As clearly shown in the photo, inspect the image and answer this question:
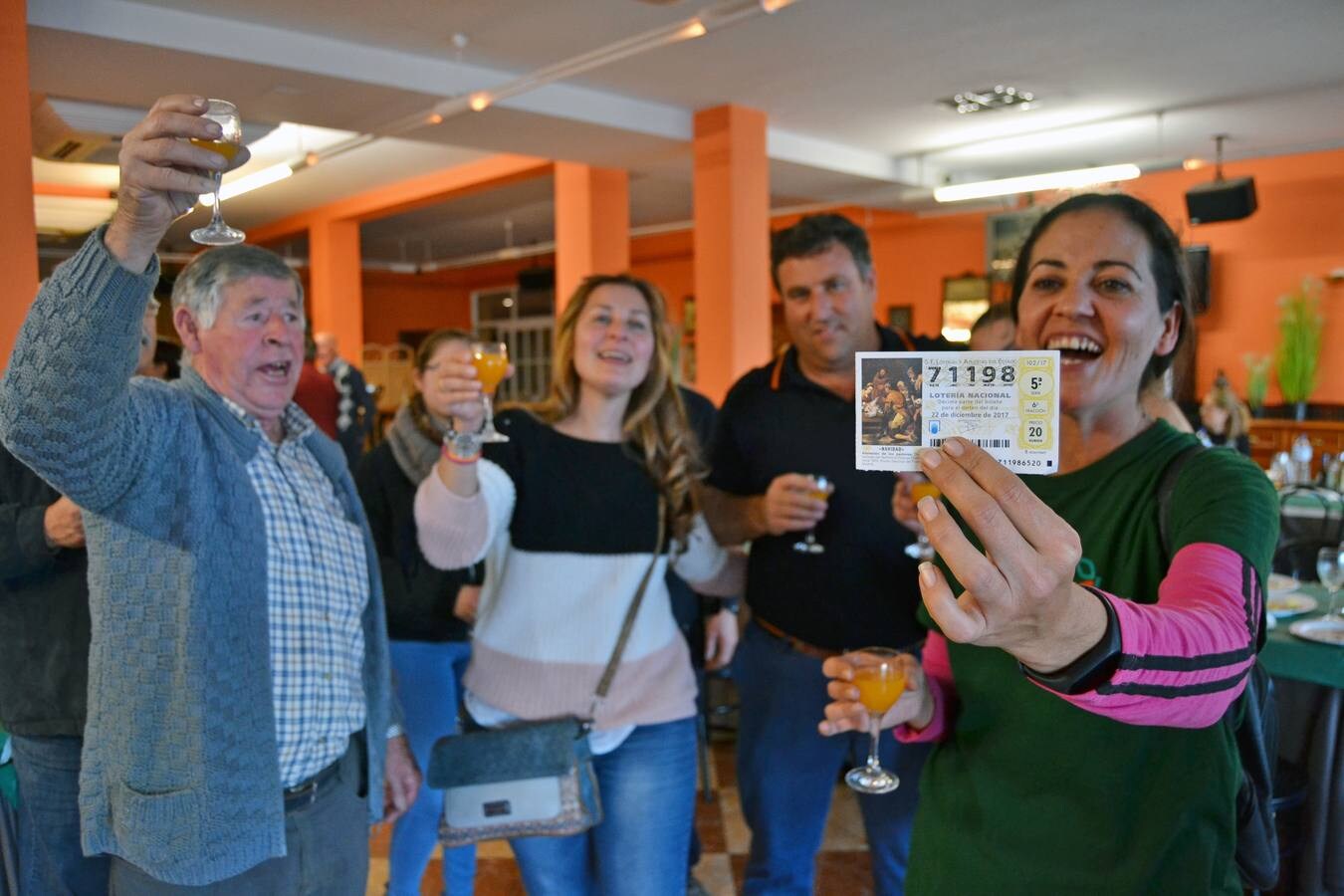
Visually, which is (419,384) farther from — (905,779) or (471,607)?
(905,779)

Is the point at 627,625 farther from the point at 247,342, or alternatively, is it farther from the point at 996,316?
the point at 996,316

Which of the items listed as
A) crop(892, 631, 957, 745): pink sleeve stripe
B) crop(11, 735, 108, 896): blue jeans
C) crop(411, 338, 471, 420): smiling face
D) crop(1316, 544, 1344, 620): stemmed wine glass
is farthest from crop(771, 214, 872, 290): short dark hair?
crop(11, 735, 108, 896): blue jeans

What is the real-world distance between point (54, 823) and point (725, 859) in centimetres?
213

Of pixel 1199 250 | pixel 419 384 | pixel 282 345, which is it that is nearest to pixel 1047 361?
pixel 282 345

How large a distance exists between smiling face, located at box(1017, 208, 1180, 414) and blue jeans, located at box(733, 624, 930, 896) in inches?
49.1

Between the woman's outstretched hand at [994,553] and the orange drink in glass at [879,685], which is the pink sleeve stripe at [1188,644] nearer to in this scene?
the woman's outstretched hand at [994,553]

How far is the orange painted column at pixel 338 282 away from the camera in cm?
1120

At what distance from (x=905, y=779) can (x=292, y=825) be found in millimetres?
1348

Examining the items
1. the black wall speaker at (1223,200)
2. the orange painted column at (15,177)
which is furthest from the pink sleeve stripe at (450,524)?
the black wall speaker at (1223,200)

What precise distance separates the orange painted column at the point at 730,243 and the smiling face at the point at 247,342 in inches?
216

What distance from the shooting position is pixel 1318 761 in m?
2.43

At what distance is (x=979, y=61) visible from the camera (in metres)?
6.08

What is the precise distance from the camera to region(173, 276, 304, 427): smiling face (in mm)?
1560

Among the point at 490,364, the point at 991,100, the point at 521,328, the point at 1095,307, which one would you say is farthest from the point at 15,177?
the point at 521,328
